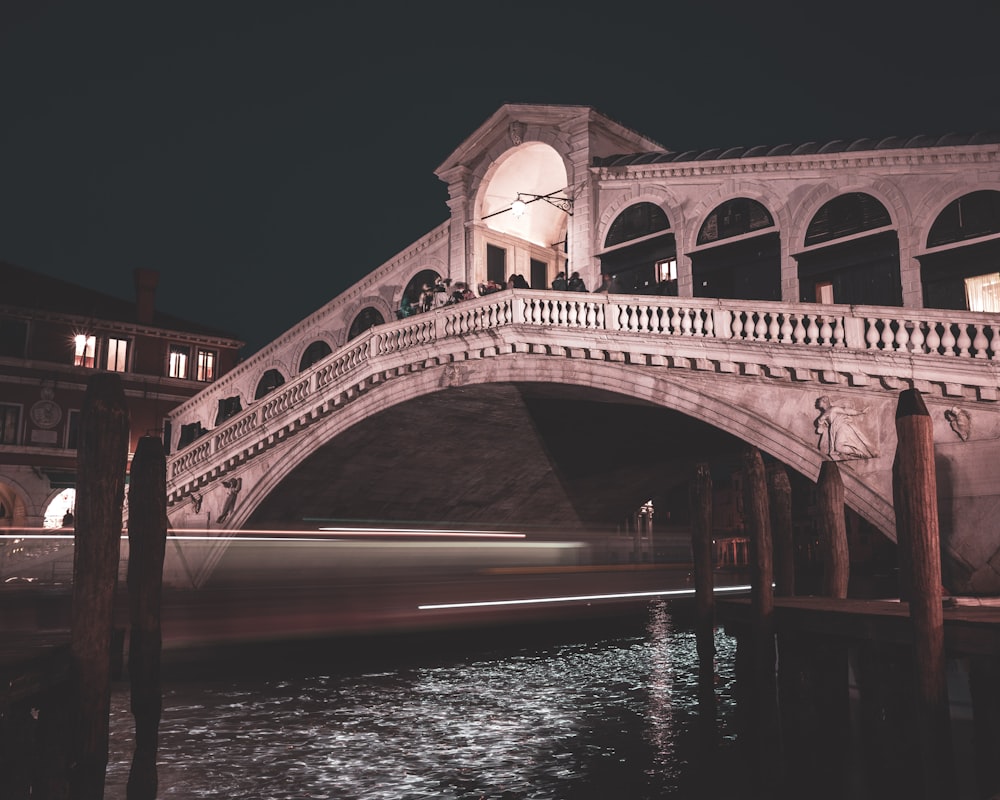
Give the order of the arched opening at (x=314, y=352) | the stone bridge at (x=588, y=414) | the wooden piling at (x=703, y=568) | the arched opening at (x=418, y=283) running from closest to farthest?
the wooden piling at (x=703, y=568)
the stone bridge at (x=588, y=414)
the arched opening at (x=418, y=283)
the arched opening at (x=314, y=352)

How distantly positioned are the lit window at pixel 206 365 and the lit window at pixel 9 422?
5552mm

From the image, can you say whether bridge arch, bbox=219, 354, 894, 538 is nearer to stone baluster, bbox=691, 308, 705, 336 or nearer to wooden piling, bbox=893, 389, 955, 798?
stone baluster, bbox=691, 308, 705, 336

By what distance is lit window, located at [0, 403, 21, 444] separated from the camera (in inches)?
1030

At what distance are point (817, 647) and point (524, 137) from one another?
13.3 metres

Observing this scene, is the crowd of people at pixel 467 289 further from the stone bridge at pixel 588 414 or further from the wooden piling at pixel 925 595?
the wooden piling at pixel 925 595

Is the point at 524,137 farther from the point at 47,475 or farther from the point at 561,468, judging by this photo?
the point at 47,475

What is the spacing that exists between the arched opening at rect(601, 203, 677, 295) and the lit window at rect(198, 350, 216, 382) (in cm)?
1686

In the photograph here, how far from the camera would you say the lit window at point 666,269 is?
56.8ft

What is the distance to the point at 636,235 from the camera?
17.5 meters

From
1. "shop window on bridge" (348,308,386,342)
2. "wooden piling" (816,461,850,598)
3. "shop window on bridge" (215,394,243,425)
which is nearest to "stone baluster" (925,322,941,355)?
"wooden piling" (816,461,850,598)

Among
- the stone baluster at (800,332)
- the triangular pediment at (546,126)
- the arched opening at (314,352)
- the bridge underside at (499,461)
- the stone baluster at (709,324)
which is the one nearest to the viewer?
the stone baluster at (800,332)

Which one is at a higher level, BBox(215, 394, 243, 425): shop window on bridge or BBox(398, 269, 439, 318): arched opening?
BBox(398, 269, 439, 318): arched opening

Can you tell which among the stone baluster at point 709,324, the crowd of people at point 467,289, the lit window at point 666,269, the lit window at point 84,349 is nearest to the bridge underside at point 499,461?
the crowd of people at point 467,289

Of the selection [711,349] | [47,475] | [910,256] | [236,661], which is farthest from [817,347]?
[47,475]
